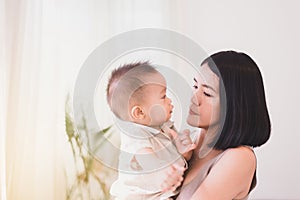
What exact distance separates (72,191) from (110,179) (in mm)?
152

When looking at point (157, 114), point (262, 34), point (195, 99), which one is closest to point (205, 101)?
point (195, 99)

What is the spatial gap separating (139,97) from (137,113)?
0.04 m

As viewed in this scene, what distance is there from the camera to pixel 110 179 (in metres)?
1.80

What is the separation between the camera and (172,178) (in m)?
1.15

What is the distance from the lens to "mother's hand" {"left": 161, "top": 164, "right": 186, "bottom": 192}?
45.1 inches

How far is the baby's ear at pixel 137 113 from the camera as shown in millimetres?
1171

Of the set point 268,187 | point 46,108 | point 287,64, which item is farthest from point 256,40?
point 46,108

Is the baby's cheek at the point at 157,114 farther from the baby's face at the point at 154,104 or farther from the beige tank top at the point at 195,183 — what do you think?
the beige tank top at the point at 195,183

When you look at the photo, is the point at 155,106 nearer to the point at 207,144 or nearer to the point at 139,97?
the point at 139,97

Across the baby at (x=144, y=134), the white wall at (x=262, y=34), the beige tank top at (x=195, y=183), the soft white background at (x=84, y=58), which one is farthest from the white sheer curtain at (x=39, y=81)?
the beige tank top at (x=195, y=183)

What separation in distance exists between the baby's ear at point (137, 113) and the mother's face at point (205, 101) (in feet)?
0.44

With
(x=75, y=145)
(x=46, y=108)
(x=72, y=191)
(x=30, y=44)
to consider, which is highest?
(x=30, y=44)

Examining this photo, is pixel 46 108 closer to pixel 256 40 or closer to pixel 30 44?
pixel 30 44

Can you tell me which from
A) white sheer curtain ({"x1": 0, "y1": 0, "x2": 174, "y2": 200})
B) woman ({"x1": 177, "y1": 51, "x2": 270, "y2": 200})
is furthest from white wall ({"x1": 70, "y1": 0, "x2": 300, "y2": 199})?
woman ({"x1": 177, "y1": 51, "x2": 270, "y2": 200})
